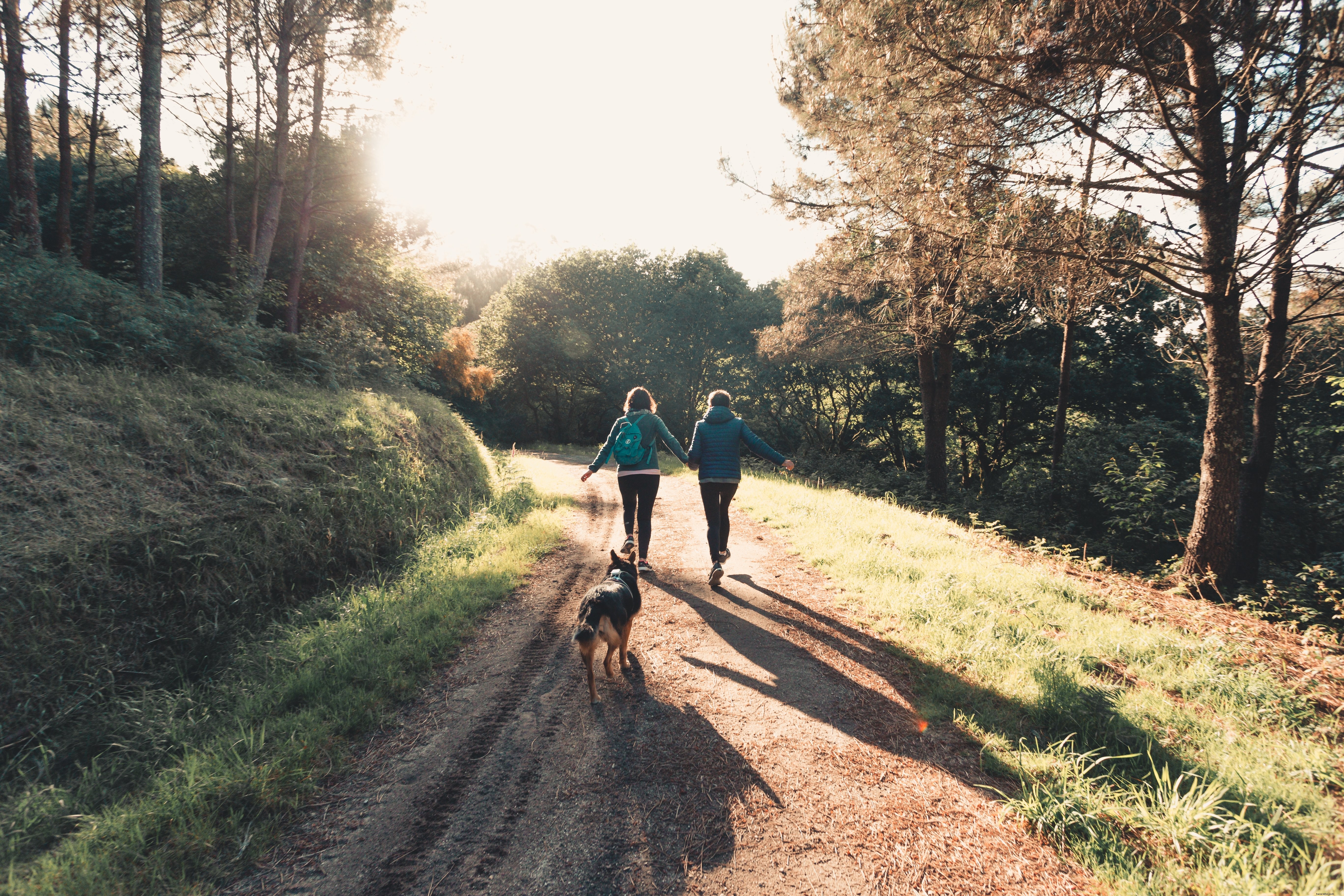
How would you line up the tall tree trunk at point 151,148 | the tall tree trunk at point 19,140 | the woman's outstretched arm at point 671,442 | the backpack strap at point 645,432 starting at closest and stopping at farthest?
the woman's outstretched arm at point 671,442
the backpack strap at point 645,432
the tall tree trunk at point 19,140
the tall tree trunk at point 151,148

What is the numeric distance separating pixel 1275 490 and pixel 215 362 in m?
21.2

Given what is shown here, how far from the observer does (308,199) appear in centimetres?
1183

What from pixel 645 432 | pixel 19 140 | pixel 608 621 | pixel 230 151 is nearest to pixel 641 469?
pixel 645 432

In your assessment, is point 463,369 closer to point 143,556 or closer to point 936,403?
point 936,403

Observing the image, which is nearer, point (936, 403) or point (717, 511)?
point (717, 511)

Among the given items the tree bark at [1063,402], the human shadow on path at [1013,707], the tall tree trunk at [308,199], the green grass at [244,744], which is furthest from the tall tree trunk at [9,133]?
the tree bark at [1063,402]

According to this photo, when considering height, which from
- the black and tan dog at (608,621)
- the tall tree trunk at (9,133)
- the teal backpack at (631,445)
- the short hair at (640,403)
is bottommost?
the black and tan dog at (608,621)

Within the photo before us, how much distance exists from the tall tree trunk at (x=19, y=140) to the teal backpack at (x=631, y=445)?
8815mm

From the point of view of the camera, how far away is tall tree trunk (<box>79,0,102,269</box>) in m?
10.6

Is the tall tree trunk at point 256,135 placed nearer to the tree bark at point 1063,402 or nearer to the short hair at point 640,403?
the short hair at point 640,403

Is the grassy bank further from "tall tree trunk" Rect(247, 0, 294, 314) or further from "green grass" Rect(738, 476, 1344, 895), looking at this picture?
"tall tree trunk" Rect(247, 0, 294, 314)

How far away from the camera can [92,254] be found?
12.0 meters

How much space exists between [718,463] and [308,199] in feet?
40.6

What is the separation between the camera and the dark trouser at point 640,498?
613 centimetres
